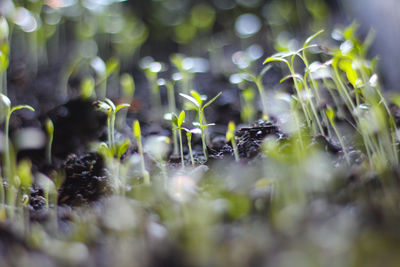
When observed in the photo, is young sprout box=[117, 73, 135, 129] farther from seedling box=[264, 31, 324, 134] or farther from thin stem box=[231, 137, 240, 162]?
seedling box=[264, 31, 324, 134]

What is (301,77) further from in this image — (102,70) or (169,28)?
(169,28)

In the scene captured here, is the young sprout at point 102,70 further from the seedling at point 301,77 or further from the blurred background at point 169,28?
the seedling at point 301,77

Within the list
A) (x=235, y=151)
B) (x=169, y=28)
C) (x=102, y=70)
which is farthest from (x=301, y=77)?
(x=169, y=28)

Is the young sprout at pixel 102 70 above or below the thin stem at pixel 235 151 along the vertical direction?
above

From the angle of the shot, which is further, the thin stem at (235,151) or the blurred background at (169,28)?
the blurred background at (169,28)

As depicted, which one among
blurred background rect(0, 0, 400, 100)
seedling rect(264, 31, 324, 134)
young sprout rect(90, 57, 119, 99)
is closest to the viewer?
seedling rect(264, 31, 324, 134)

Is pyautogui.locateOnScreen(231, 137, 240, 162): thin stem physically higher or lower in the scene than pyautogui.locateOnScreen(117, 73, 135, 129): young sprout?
lower

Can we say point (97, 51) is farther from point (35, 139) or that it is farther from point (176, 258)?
point (176, 258)

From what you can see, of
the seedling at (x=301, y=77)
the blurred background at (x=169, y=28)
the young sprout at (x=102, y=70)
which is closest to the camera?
the seedling at (x=301, y=77)

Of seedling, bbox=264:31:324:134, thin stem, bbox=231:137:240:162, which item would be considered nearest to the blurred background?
seedling, bbox=264:31:324:134

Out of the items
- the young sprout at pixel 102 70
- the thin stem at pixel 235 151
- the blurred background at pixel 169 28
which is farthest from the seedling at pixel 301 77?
the young sprout at pixel 102 70

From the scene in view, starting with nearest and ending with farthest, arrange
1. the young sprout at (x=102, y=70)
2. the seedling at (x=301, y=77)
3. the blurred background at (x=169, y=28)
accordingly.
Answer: the seedling at (x=301, y=77) → the young sprout at (x=102, y=70) → the blurred background at (x=169, y=28)
